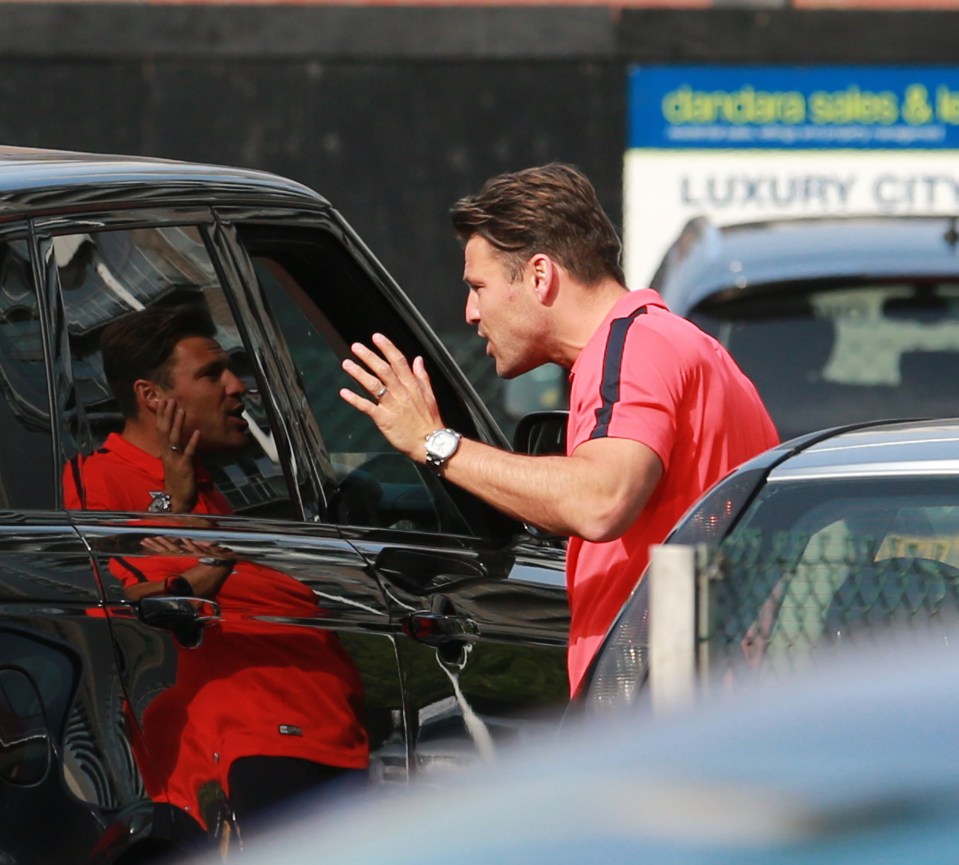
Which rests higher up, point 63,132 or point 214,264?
point 63,132

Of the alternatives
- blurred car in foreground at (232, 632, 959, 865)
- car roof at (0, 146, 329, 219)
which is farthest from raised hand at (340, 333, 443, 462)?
blurred car in foreground at (232, 632, 959, 865)

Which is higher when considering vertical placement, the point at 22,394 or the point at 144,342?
the point at 144,342

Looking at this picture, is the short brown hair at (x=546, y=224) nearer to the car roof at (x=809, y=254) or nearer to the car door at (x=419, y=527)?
the car door at (x=419, y=527)

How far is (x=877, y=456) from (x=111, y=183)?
1.35 meters

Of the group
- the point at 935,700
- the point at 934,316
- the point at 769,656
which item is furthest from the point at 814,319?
the point at 935,700

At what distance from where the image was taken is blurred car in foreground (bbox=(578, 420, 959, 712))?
304 cm

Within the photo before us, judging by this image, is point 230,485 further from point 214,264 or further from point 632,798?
point 632,798

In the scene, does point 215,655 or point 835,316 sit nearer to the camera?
point 215,655

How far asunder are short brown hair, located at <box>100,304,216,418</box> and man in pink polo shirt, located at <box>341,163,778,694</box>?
338mm

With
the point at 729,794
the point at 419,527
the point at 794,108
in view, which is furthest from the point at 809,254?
the point at 794,108

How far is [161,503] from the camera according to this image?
12.3 ft

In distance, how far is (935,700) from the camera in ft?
5.93

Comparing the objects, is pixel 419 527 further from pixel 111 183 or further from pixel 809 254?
pixel 809 254

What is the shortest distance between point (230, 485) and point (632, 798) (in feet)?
7.52
